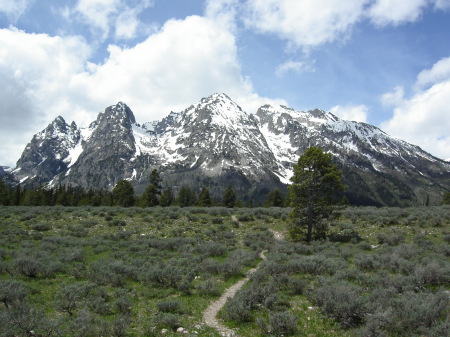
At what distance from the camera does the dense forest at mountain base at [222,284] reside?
431 inches

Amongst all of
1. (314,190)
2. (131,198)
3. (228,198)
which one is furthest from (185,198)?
(314,190)

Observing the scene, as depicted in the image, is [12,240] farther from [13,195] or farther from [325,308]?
[13,195]

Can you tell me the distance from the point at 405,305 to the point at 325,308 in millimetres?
2932

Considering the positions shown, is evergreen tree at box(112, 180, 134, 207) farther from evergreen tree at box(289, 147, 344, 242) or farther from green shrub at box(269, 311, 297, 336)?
green shrub at box(269, 311, 297, 336)

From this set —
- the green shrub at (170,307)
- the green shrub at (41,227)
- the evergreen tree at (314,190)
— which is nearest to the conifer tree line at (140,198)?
the green shrub at (41,227)

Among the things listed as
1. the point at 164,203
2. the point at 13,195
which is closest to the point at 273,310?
the point at 164,203

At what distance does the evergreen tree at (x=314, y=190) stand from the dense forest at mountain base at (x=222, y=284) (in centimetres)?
265

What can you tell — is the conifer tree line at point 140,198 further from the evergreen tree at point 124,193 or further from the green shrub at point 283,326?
the green shrub at point 283,326

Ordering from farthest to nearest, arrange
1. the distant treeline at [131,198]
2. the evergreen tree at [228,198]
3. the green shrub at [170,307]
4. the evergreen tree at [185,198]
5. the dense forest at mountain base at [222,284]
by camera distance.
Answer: the evergreen tree at [185,198] < the evergreen tree at [228,198] < the distant treeline at [131,198] < the green shrub at [170,307] < the dense forest at mountain base at [222,284]

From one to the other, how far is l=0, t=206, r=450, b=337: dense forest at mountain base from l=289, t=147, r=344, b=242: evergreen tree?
2.65m

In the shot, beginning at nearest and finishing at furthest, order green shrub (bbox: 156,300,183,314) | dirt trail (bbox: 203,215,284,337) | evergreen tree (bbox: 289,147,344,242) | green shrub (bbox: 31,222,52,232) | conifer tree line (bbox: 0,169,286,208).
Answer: dirt trail (bbox: 203,215,284,337)
green shrub (bbox: 156,300,183,314)
evergreen tree (bbox: 289,147,344,242)
green shrub (bbox: 31,222,52,232)
conifer tree line (bbox: 0,169,286,208)

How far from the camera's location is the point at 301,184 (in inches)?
1216

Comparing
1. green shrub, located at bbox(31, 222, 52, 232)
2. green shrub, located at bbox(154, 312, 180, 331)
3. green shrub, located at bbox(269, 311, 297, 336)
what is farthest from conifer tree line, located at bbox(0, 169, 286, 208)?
green shrub, located at bbox(269, 311, 297, 336)

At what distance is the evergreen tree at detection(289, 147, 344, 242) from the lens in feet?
101
